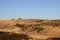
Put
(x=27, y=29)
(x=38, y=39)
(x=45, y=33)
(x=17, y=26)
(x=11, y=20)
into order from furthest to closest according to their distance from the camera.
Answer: (x=11, y=20) < (x=17, y=26) < (x=27, y=29) < (x=45, y=33) < (x=38, y=39)

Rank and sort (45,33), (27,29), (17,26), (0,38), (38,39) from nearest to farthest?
1. (0,38)
2. (38,39)
3. (45,33)
4. (27,29)
5. (17,26)

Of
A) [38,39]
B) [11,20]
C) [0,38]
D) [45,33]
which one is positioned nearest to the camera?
[0,38]

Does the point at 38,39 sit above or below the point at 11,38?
below

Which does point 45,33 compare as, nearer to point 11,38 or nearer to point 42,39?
point 42,39

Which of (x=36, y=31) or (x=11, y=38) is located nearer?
(x=11, y=38)

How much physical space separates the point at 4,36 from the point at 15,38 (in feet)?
5.39

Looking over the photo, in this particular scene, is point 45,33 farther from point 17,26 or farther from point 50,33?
A: point 17,26

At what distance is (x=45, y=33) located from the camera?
35.7 m

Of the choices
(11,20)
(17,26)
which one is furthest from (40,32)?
(11,20)

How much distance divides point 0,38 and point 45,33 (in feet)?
54.0

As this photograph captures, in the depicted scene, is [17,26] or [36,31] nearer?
[36,31]

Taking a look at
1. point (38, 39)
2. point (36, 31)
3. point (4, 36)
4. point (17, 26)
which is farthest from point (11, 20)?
point (4, 36)

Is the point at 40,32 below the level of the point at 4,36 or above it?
below

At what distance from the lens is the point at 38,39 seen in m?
28.1
